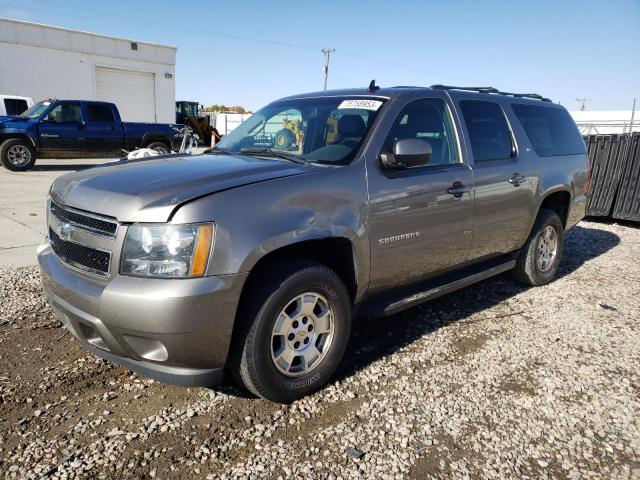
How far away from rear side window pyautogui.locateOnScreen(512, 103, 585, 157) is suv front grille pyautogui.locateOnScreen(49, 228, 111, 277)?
3920mm

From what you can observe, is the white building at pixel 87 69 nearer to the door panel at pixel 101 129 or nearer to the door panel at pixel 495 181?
the door panel at pixel 101 129

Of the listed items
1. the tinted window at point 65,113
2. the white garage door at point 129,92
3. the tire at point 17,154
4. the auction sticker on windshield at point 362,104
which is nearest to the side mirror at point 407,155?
the auction sticker on windshield at point 362,104

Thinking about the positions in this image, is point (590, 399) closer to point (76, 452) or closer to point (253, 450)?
point (253, 450)

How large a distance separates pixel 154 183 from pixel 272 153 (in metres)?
1.05

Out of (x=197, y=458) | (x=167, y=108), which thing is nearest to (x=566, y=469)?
(x=197, y=458)

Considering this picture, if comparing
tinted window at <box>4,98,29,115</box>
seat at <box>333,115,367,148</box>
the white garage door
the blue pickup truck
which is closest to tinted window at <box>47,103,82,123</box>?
the blue pickup truck

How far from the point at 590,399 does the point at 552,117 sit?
3.26 m

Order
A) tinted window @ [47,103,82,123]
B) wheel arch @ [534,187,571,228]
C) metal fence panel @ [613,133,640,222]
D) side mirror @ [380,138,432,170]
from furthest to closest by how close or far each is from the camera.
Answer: tinted window @ [47,103,82,123] → metal fence panel @ [613,133,640,222] → wheel arch @ [534,187,571,228] → side mirror @ [380,138,432,170]

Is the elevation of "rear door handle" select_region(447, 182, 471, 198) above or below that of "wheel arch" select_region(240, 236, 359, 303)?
above

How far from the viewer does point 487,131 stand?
13.7ft

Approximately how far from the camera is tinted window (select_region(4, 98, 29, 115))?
682 inches

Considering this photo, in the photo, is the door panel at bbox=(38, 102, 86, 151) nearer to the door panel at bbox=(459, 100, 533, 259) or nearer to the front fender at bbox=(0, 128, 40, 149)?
the front fender at bbox=(0, 128, 40, 149)

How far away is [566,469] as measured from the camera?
240 centimetres

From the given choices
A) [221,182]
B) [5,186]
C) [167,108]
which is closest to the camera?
[221,182]
